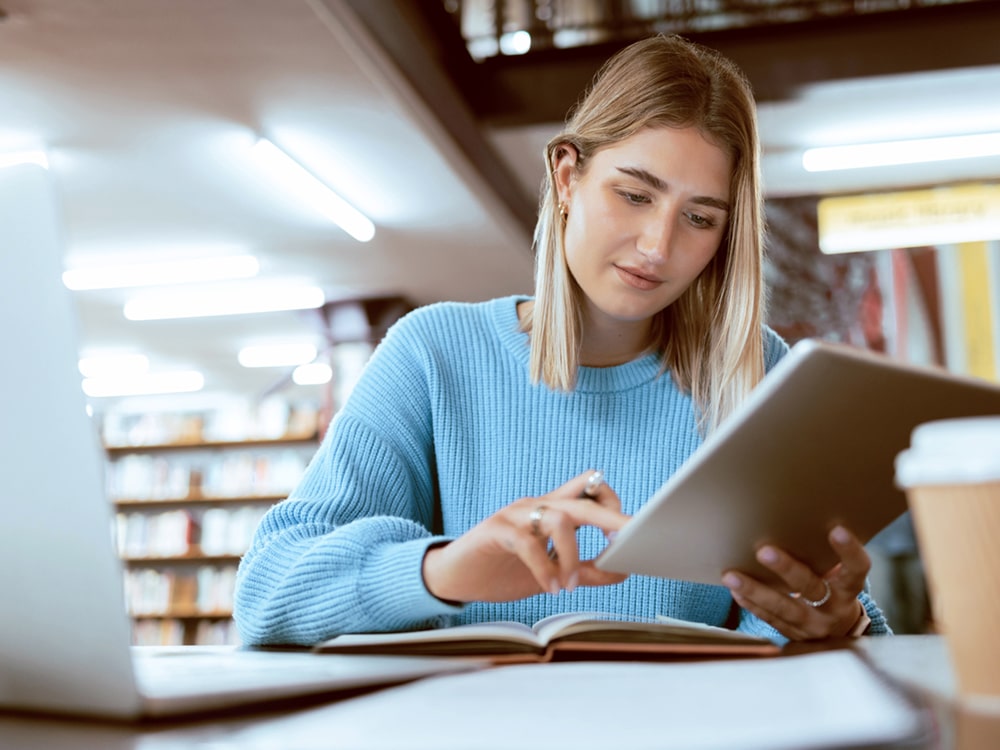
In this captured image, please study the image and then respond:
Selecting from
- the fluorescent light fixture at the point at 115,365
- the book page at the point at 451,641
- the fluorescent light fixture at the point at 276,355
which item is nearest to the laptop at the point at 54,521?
the book page at the point at 451,641

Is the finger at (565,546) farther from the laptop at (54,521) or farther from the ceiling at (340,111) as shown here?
the ceiling at (340,111)

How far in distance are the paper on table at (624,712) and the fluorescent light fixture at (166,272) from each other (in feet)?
20.8

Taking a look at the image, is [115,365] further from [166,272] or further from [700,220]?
[700,220]

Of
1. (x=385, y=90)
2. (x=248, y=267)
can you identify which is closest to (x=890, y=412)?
(x=385, y=90)

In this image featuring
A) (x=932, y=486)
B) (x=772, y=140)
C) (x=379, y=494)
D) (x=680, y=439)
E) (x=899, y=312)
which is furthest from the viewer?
(x=899, y=312)

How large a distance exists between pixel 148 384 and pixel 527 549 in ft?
36.5

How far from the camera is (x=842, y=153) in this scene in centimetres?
524

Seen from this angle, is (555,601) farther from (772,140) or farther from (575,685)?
(772,140)

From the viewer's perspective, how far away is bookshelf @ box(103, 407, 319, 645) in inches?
257

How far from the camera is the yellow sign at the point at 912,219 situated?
512 centimetres

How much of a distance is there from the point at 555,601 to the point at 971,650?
30.1 inches

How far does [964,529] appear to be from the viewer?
1.53 ft

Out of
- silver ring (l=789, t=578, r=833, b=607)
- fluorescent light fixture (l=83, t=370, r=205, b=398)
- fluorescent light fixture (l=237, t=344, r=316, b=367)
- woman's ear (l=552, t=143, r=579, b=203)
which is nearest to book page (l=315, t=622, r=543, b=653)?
silver ring (l=789, t=578, r=833, b=607)

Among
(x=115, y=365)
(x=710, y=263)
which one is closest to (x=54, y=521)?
(x=710, y=263)
